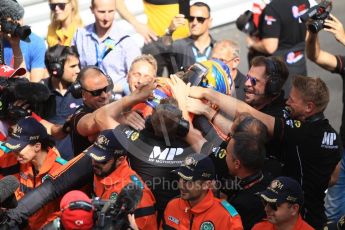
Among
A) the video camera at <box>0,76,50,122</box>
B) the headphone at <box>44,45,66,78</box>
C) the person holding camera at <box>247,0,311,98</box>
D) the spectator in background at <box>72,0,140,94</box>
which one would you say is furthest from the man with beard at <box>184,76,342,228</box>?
the person holding camera at <box>247,0,311,98</box>

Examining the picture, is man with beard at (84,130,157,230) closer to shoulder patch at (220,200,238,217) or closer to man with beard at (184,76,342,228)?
shoulder patch at (220,200,238,217)

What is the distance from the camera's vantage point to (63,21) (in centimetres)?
975

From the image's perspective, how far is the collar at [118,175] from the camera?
627cm

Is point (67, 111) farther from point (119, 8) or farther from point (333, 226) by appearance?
point (333, 226)

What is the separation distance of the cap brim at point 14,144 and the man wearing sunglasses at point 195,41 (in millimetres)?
3235

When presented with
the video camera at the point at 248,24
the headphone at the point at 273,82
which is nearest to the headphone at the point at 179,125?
the headphone at the point at 273,82

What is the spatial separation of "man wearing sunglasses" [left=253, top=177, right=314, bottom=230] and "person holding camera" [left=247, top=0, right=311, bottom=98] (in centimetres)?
354

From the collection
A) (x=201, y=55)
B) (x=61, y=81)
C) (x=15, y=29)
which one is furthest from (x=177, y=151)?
(x=201, y=55)

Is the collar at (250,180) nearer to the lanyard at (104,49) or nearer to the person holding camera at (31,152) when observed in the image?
the person holding camera at (31,152)

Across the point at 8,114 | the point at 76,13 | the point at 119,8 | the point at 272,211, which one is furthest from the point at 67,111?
the point at 272,211

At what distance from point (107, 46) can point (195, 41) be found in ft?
3.69

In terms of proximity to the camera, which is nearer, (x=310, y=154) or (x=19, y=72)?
(x=310, y=154)

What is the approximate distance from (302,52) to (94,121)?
347cm

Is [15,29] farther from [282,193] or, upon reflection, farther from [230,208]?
[282,193]
